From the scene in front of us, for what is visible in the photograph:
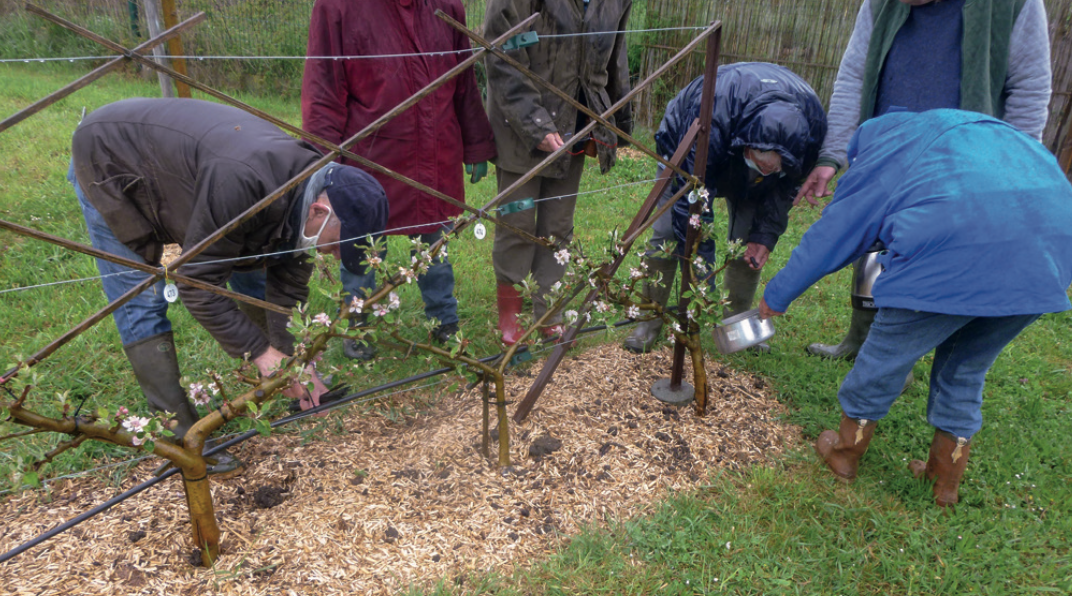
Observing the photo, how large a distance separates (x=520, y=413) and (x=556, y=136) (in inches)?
51.2

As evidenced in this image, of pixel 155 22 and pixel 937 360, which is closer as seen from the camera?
pixel 937 360

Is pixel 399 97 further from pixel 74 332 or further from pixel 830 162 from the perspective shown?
pixel 830 162

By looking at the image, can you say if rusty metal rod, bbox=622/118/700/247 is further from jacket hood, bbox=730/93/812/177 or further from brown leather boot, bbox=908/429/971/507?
brown leather boot, bbox=908/429/971/507

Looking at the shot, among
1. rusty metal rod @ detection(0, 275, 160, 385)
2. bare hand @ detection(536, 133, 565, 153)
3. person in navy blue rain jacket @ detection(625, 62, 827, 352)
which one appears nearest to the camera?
rusty metal rod @ detection(0, 275, 160, 385)

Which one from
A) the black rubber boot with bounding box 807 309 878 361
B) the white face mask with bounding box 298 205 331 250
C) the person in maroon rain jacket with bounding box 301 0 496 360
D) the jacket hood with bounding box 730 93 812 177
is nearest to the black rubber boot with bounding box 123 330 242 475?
the white face mask with bounding box 298 205 331 250

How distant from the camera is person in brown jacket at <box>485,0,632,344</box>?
2.98 meters

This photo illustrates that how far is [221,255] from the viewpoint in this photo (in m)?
2.15

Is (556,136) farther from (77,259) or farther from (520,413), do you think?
(77,259)

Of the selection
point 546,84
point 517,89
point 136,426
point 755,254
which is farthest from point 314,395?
point 755,254

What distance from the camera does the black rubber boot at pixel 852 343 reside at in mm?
3438

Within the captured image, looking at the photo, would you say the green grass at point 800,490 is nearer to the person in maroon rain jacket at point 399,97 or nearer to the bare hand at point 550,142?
the person in maroon rain jacket at point 399,97

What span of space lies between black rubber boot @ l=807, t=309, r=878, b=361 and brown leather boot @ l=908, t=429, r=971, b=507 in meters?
0.97

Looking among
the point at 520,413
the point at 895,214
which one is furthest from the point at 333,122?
the point at 895,214

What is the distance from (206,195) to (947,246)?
2.32 meters
